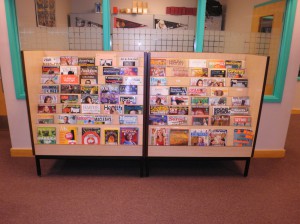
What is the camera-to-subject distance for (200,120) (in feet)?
8.07

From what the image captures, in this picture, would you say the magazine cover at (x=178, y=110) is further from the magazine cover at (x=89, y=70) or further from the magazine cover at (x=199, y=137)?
the magazine cover at (x=89, y=70)

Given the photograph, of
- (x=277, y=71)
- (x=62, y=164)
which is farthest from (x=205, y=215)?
(x=277, y=71)

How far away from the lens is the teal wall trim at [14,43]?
2.57m

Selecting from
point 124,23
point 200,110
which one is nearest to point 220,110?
point 200,110

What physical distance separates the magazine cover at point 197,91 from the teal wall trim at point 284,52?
3.17ft

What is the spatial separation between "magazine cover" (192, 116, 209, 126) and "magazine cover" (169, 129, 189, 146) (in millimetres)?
125

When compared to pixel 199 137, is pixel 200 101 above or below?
above

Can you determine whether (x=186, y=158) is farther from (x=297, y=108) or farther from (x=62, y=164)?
(x=297, y=108)

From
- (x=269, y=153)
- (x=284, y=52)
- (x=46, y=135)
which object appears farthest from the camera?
(x=269, y=153)

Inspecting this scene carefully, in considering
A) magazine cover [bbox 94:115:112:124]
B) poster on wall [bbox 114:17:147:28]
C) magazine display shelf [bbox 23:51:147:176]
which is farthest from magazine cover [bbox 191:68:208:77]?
poster on wall [bbox 114:17:147:28]

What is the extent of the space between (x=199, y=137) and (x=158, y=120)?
1.46 feet

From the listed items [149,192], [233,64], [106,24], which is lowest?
[149,192]

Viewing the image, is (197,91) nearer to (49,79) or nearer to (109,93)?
(109,93)

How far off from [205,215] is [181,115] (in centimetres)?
94
